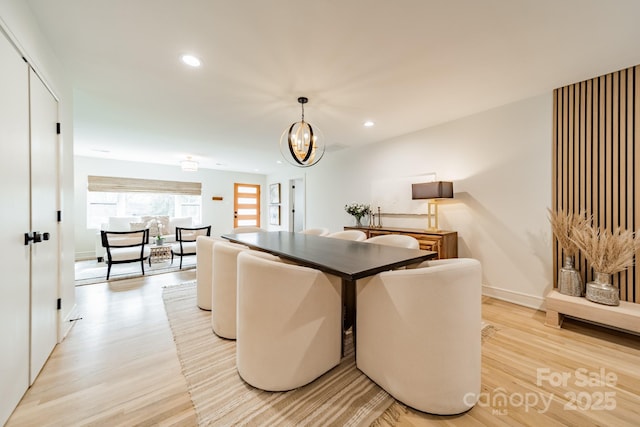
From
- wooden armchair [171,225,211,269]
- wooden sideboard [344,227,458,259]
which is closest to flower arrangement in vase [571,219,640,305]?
wooden sideboard [344,227,458,259]

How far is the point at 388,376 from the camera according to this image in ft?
4.78

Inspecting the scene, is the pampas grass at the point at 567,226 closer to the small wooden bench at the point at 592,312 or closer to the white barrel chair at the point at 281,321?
the small wooden bench at the point at 592,312

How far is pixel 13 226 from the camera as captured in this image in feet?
4.40

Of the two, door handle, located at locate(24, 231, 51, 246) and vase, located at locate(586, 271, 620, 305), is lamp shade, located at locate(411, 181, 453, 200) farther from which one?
door handle, located at locate(24, 231, 51, 246)

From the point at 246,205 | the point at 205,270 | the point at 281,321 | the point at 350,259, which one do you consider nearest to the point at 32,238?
the point at 205,270

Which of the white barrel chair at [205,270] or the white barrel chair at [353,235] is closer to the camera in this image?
the white barrel chair at [205,270]

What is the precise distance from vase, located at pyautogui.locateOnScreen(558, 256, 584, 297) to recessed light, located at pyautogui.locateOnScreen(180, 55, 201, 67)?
4.09 meters

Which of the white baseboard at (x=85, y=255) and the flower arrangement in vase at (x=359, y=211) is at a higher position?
the flower arrangement in vase at (x=359, y=211)

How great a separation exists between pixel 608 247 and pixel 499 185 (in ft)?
3.91

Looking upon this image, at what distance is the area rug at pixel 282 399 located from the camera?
4.31ft

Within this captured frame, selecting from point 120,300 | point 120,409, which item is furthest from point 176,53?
point 120,300

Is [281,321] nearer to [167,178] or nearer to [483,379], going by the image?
[483,379]

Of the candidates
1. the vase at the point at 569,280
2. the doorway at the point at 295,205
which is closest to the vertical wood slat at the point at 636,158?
the vase at the point at 569,280

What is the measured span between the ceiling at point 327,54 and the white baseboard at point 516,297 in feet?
7.83
